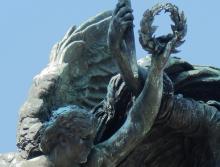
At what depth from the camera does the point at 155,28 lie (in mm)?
18406

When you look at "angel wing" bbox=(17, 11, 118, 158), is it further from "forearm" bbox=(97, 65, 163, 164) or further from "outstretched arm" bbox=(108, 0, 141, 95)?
"outstretched arm" bbox=(108, 0, 141, 95)

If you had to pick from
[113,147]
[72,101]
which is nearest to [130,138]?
[113,147]

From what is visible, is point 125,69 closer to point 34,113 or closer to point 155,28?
point 155,28

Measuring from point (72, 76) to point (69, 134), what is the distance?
2254 millimetres

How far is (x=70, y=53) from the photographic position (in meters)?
20.5

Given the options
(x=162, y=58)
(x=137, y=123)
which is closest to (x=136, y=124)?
(x=137, y=123)

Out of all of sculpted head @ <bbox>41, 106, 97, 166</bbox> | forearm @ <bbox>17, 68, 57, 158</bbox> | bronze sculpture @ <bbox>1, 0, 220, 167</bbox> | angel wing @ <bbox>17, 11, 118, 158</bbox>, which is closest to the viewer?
sculpted head @ <bbox>41, 106, 97, 166</bbox>

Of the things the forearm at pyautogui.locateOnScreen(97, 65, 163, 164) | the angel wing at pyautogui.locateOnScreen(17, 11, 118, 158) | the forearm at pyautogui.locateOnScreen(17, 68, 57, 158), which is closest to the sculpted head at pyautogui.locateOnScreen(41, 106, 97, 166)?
the forearm at pyautogui.locateOnScreen(97, 65, 163, 164)

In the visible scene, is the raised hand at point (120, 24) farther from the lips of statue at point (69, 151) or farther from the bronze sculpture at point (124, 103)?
the lips of statue at point (69, 151)

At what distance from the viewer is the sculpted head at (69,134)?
18.3 metres

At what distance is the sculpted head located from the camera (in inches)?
720

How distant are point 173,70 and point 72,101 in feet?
3.80

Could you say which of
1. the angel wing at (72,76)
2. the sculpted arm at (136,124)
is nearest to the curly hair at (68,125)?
the sculpted arm at (136,124)

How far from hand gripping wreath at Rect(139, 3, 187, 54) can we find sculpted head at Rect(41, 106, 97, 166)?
0.77m
